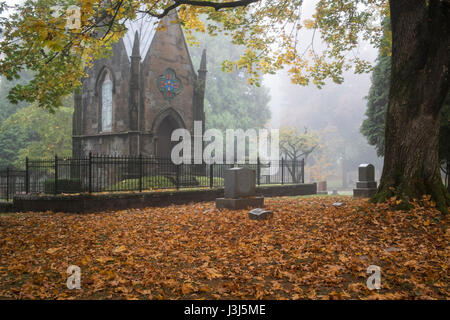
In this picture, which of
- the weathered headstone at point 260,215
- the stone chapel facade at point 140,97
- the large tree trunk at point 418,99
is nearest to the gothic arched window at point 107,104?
the stone chapel facade at point 140,97

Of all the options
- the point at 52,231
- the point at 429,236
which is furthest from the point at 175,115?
the point at 429,236

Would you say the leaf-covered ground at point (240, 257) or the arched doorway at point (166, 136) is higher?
the arched doorway at point (166, 136)

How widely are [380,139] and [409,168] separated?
10.7 meters

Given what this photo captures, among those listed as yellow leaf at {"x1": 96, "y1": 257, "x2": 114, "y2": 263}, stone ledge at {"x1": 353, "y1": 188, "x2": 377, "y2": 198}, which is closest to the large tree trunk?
yellow leaf at {"x1": 96, "y1": 257, "x2": 114, "y2": 263}

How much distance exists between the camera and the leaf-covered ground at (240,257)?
4543 mm

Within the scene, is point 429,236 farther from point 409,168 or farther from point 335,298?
point 335,298

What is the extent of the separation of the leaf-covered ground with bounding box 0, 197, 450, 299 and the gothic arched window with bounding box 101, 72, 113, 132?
13.0m

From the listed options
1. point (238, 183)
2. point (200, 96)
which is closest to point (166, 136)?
point (200, 96)

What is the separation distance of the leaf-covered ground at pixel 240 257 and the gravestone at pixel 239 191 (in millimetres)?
2321

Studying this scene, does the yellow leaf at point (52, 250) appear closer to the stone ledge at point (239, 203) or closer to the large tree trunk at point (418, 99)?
the stone ledge at point (239, 203)

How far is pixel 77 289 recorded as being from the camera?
472cm

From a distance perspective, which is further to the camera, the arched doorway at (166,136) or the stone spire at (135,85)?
the arched doorway at (166,136)

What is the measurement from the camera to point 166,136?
22000 millimetres

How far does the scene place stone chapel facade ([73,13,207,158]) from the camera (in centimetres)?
2011
